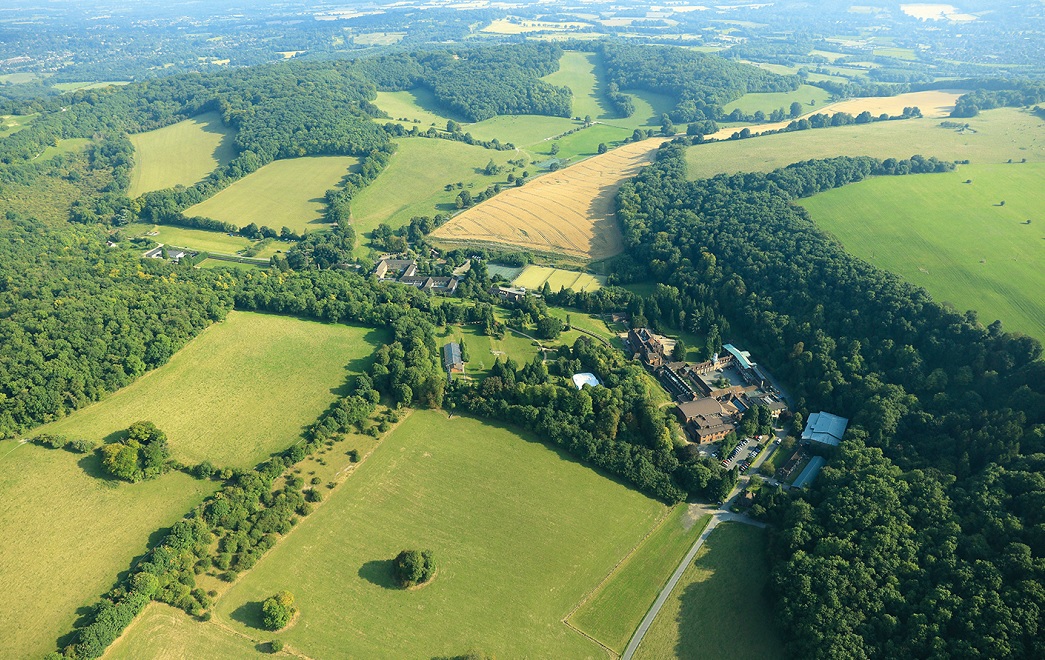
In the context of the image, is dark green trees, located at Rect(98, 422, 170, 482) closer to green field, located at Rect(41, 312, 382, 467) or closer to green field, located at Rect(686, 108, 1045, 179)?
green field, located at Rect(41, 312, 382, 467)

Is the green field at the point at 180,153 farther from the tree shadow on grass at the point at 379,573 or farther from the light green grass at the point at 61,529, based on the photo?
the tree shadow on grass at the point at 379,573

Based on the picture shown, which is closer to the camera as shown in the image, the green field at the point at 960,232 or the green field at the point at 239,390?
the green field at the point at 239,390

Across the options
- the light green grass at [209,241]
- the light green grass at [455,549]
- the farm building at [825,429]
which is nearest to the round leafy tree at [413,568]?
the light green grass at [455,549]

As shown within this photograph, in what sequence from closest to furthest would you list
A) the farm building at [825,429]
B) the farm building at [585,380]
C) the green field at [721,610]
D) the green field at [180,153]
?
the green field at [721,610] < the farm building at [825,429] < the farm building at [585,380] < the green field at [180,153]

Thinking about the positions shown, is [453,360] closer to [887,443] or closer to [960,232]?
[887,443]

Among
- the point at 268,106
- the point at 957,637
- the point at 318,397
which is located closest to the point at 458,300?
the point at 318,397

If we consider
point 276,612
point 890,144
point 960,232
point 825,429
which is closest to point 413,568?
point 276,612

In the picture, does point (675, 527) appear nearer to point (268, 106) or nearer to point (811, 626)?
point (811, 626)
